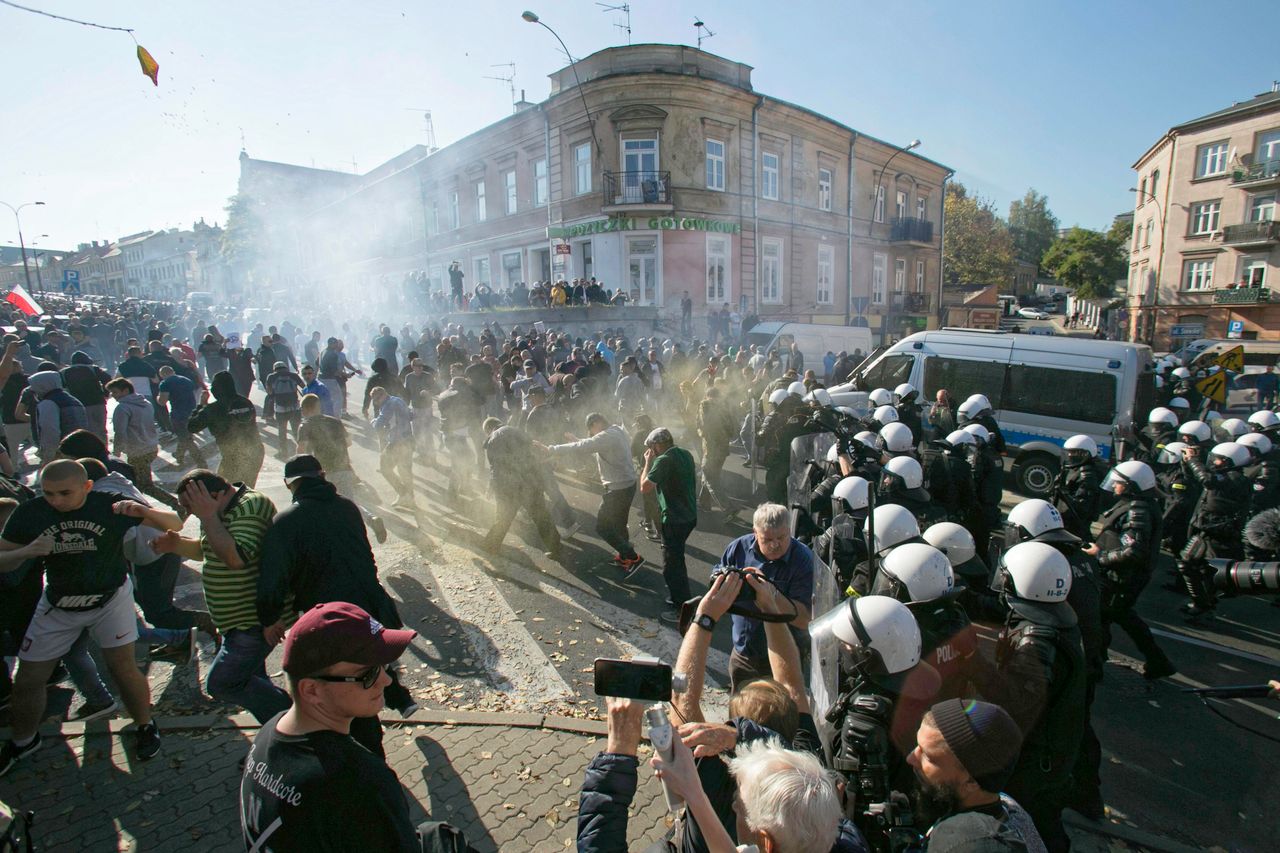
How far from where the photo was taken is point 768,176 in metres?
25.7

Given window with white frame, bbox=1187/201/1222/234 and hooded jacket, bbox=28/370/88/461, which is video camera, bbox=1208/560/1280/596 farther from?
window with white frame, bbox=1187/201/1222/234

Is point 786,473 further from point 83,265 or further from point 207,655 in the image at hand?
point 83,265

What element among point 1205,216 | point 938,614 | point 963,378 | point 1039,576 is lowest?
point 938,614

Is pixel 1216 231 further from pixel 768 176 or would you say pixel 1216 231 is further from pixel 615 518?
pixel 615 518

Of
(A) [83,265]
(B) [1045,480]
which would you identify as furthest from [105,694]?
(A) [83,265]

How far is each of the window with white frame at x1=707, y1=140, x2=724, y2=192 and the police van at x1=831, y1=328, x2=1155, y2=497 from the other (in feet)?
50.2

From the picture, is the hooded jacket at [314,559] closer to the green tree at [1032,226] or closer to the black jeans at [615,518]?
the black jeans at [615,518]

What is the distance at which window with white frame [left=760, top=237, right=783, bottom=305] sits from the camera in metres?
26.2

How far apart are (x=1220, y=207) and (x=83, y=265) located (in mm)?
122854

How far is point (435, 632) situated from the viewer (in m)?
5.38

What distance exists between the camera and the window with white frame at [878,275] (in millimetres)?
33656

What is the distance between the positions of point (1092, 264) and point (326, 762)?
6987cm

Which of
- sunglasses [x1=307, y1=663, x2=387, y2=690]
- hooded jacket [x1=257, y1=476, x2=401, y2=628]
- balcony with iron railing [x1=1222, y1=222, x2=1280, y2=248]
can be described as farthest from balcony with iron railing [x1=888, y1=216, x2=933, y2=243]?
sunglasses [x1=307, y1=663, x2=387, y2=690]

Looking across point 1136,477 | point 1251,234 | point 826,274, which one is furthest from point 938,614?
point 1251,234
